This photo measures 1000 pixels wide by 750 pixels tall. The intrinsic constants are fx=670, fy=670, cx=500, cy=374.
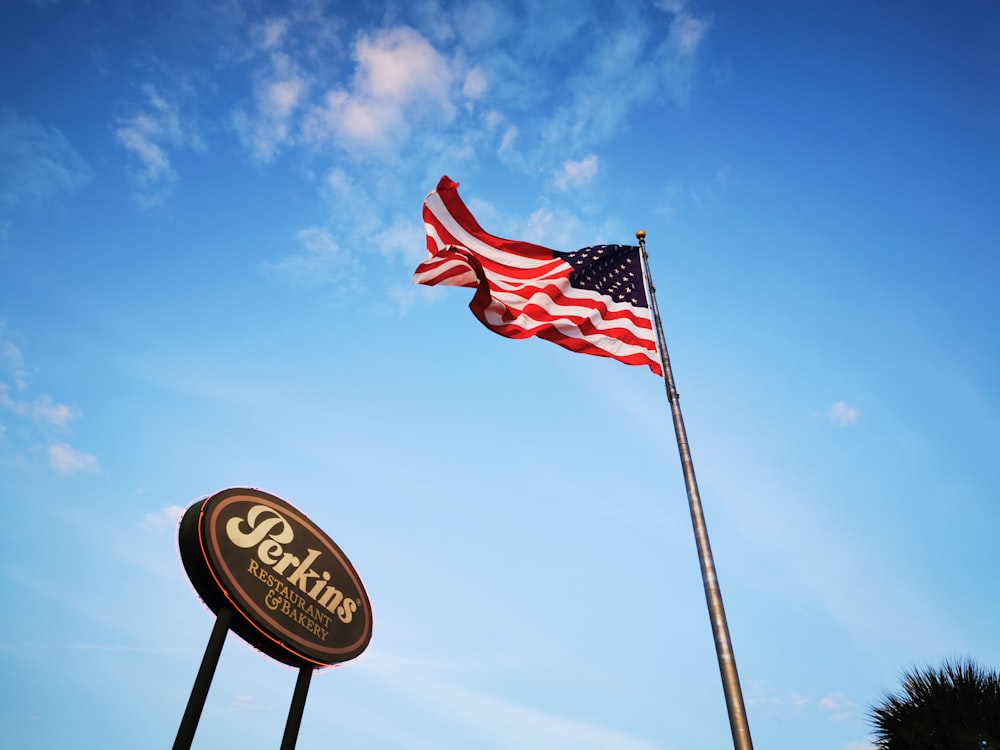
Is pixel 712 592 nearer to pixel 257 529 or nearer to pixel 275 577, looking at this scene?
pixel 275 577

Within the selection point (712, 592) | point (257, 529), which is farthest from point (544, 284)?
point (257, 529)

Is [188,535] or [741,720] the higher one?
[188,535]

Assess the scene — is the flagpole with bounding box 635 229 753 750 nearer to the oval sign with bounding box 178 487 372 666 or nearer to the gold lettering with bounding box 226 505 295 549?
the oval sign with bounding box 178 487 372 666

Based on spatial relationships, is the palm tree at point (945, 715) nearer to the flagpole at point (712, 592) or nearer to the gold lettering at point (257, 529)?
the flagpole at point (712, 592)

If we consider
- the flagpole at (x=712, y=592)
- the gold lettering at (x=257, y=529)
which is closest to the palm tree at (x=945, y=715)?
the flagpole at (x=712, y=592)

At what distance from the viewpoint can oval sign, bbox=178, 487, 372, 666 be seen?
8.91 meters

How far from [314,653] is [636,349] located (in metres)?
7.74

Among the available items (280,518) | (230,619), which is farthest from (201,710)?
(280,518)

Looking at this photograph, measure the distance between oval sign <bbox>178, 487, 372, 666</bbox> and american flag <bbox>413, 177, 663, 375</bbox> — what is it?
17.1 feet

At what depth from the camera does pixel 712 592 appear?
9.00 m

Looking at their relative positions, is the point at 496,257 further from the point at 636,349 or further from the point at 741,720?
the point at 741,720

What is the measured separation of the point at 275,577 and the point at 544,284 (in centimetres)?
755

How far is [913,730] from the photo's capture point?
12.3 m

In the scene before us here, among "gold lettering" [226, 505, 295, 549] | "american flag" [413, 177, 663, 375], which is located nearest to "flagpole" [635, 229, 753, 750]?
"american flag" [413, 177, 663, 375]
